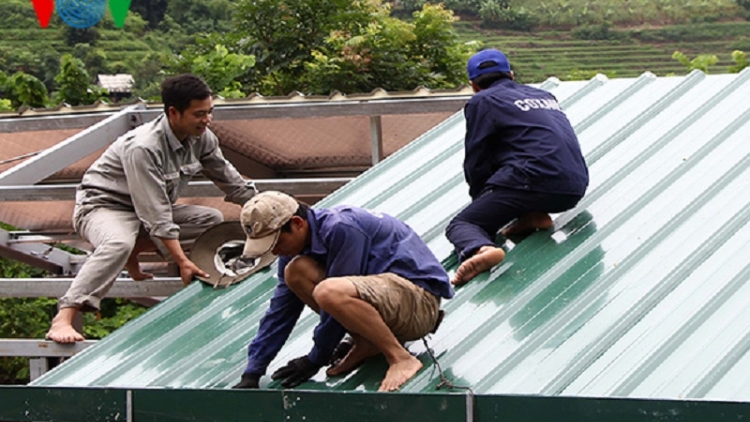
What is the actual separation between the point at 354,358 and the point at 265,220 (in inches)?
35.0

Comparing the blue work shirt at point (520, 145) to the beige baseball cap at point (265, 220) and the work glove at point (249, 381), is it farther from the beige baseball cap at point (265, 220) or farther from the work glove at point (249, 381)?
the work glove at point (249, 381)

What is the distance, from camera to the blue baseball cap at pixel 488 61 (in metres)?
7.62

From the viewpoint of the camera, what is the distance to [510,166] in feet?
23.9

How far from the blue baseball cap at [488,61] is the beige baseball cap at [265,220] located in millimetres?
2029

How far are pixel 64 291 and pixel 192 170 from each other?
1.21 metres

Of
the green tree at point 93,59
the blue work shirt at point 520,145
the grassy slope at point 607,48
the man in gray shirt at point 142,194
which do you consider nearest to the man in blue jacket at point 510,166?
the blue work shirt at point 520,145

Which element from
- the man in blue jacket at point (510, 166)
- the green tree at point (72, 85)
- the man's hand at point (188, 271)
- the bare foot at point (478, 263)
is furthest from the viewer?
the green tree at point (72, 85)

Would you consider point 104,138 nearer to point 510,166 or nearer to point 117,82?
point 510,166

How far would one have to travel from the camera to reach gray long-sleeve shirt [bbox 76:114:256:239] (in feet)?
26.0

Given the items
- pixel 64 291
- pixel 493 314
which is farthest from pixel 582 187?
pixel 64 291

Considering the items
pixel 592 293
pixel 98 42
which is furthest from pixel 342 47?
pixel 98 42

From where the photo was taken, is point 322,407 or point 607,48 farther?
point 607,48

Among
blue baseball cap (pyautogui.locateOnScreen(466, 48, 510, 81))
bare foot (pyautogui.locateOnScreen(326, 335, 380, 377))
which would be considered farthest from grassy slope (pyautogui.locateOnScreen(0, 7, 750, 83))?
bare foot (pyautogui.locateOnScreen(326, 335, 380, 377))

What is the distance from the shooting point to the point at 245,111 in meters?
10.5
